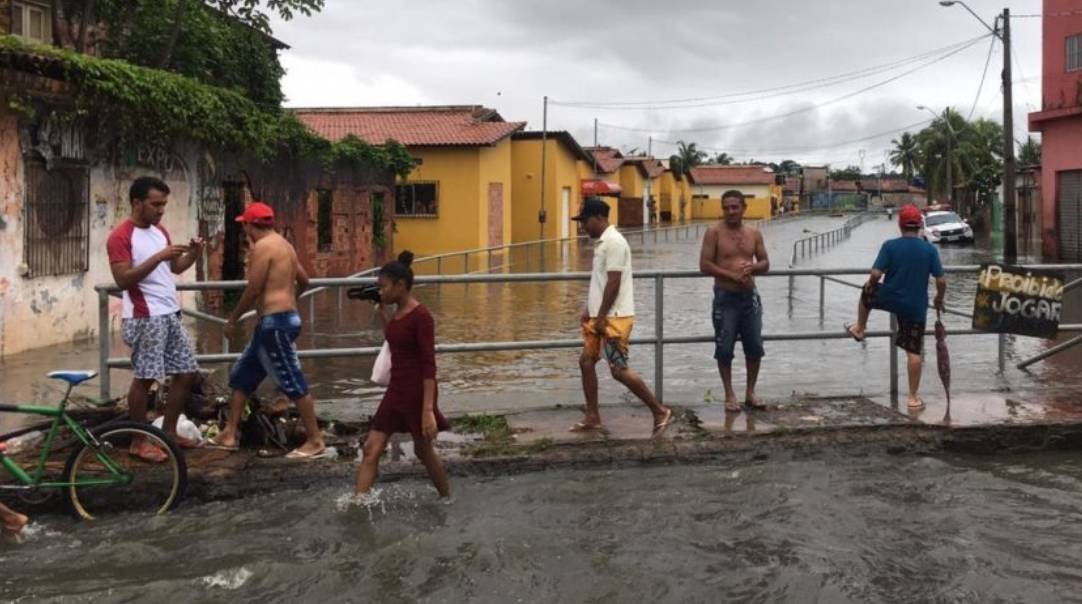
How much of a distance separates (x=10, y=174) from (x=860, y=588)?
32.5 feet

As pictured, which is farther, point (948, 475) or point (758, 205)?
point (758, 205)

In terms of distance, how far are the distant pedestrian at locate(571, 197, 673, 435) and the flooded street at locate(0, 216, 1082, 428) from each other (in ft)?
4.54

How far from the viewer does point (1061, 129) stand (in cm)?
3088

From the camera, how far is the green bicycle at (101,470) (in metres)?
5.52

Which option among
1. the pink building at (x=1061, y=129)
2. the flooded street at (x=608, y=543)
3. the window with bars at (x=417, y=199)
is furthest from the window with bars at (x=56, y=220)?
the pink building at (x=1061, y=129)

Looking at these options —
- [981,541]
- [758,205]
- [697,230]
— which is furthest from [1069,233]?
[758,205]

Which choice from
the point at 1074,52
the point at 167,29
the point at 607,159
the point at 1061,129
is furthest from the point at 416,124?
the point at 607,159

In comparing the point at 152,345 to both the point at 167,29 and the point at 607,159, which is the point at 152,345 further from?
the point at 607,159

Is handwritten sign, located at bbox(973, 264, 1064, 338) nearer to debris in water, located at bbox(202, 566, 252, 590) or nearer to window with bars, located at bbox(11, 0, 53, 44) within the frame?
debris in water, located at bbox(202, 566, 252, 590)

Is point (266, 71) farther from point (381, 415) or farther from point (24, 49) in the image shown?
point (381, 415)

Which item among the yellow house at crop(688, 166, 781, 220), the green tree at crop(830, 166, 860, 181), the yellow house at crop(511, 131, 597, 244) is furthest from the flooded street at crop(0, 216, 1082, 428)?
the green tree at crop(830, 166, 860, 181)

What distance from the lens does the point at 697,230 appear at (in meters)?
49.8

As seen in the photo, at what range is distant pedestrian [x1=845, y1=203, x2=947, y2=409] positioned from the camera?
7637 millimetres

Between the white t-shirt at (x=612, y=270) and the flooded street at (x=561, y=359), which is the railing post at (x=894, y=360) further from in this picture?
the white t-shirt at (x=612, y=270)
